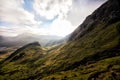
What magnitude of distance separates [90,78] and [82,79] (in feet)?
32.1

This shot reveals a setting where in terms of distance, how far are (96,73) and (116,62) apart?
29907 millimetres

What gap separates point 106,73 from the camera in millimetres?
174375

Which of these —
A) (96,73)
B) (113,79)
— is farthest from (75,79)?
(113,79)

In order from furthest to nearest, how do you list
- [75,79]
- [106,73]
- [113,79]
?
[75,79]
[106,73]
[113,79]

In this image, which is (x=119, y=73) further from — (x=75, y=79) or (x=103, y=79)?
(x=75, y=79)

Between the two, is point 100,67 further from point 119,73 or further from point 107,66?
point 119,73

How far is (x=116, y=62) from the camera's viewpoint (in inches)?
7579

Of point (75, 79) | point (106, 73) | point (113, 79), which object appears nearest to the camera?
point (113, 79)

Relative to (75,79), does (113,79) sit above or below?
below

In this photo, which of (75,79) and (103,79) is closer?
(103,79)

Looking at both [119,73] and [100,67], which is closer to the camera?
[119,73]

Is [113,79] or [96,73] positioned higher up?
[96,73]

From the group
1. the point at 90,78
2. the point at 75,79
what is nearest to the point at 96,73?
the point at 90,78

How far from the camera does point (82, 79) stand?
184 m
